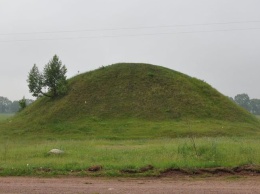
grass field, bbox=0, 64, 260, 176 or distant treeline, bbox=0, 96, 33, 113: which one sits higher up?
distant treeline, bbox=0, 96, 33, 113

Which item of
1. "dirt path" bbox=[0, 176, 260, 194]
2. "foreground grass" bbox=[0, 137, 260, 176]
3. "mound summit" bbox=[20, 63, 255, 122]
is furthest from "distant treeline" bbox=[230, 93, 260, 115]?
"dirt path" bbox=[0, 176, 260, 194]

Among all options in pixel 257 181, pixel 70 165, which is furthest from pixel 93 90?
pixel 257 181

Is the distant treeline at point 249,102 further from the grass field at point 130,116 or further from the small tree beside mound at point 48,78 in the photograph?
the small tree beside mound at point 48,78

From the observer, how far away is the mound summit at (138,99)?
3922 cm

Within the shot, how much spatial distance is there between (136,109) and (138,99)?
7.32ft

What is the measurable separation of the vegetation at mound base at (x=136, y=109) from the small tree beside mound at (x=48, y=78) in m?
1.70

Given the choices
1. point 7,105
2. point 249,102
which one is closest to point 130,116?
point 249,102

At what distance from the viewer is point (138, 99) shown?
138 ft

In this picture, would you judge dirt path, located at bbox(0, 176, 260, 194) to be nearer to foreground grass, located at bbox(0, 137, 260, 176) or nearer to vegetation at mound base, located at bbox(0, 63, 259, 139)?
foreground grass, located at bbox(0, 137, 260, 176)

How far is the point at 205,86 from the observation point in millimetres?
46188

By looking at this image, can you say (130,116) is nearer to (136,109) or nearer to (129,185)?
(136,109)

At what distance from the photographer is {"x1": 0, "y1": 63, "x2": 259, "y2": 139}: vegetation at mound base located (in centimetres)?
3428

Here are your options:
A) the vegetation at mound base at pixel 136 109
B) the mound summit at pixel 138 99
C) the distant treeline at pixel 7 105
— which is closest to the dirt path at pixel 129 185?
the vegetation at mound base at pixel 136 109

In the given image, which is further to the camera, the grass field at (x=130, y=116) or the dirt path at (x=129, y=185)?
the grass field at (x=130, y=116)
